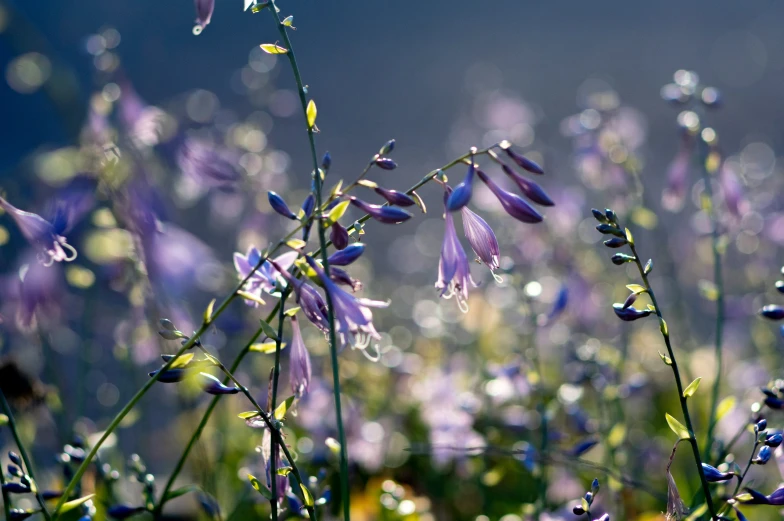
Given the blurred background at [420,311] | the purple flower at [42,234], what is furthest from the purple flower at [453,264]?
the purple flower at [42,234]

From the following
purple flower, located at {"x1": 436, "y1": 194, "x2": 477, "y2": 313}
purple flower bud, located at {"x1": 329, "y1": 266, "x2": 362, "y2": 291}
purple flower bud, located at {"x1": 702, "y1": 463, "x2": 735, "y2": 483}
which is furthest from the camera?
purple flower, located at {"x1": 436, "y1": 194, "x2": 477, "y2": 313}

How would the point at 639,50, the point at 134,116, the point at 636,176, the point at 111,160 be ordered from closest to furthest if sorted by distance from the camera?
the point at 111,160 → the point at 134,116 → the point at 636,176 → the point at 639,50

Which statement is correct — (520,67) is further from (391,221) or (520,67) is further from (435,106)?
(391,221)

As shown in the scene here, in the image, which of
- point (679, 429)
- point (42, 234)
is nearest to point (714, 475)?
point (679, 429)

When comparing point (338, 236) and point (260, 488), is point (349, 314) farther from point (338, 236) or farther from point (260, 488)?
point (260, 488)

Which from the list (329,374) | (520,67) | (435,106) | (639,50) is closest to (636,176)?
(329,374)

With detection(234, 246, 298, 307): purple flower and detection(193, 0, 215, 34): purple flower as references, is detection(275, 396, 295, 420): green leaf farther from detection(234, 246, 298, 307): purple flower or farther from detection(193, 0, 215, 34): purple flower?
detection(193, 0, 215, 34): purple flower

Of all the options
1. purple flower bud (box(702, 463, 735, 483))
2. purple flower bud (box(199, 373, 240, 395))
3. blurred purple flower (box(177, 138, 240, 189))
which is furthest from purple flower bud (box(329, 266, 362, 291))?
blurred purple flower (box(177, 138, 240, 189))

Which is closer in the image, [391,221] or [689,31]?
[391,221]
